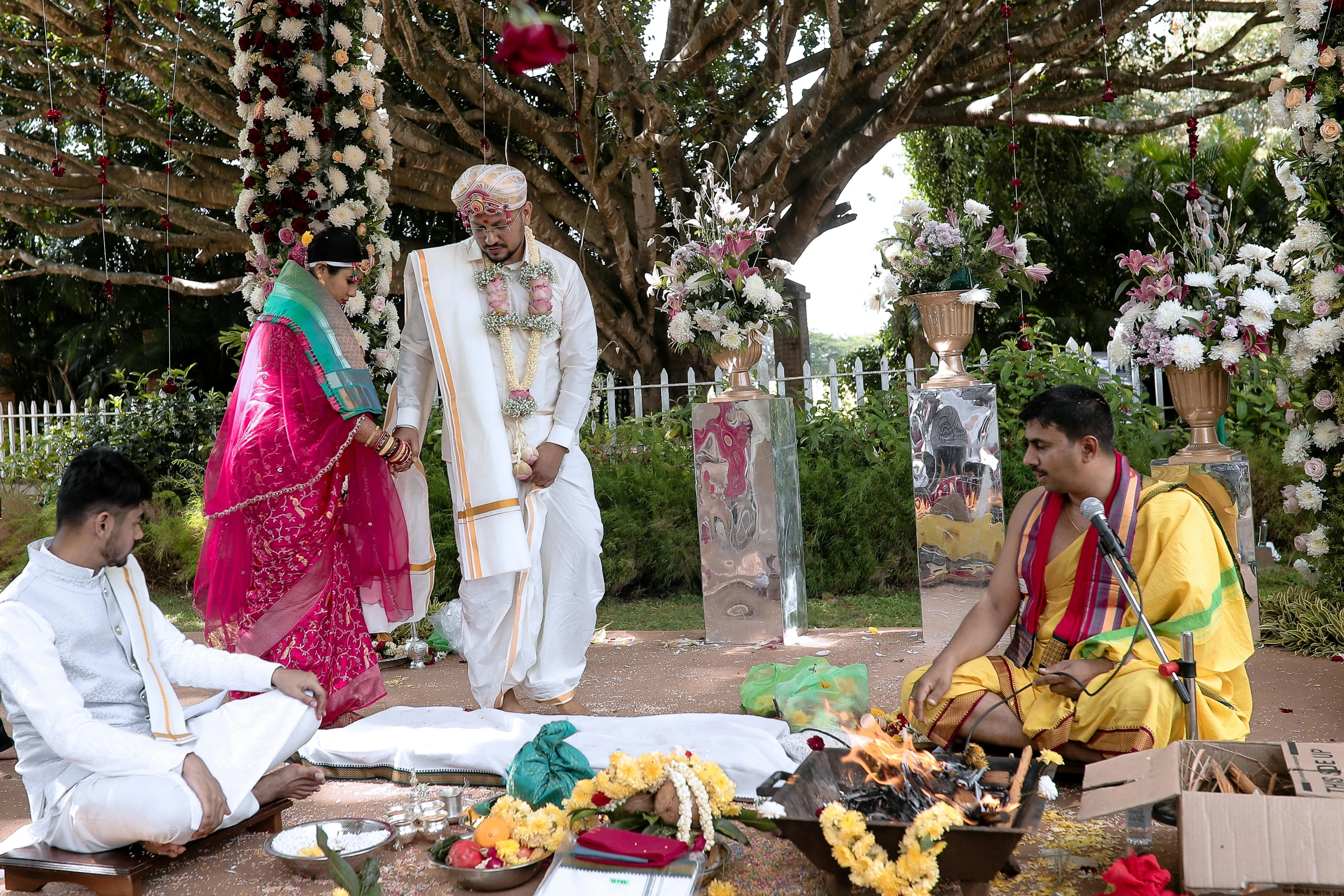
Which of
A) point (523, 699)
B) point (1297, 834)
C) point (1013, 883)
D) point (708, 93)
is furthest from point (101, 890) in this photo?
point (708, 93)

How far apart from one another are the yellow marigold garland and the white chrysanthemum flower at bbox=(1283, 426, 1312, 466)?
336cm

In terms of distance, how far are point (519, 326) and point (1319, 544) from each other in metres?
3.54

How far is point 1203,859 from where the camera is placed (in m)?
2.09

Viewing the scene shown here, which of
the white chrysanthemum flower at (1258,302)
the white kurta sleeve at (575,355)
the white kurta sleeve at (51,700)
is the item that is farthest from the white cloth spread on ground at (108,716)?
the white chrysanthemum flower at (1258,302)

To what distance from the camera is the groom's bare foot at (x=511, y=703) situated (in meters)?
4.22

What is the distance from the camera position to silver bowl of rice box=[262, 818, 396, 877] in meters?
2.69

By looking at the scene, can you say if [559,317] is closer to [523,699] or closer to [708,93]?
[523,699]

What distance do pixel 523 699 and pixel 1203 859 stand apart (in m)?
2.74

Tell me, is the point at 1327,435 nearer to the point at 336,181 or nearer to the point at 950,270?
the point at 950,270

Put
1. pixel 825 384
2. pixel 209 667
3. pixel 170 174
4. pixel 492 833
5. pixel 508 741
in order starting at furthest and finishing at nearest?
pixel 170 174, pixel 825 384, pixel 508 741, pixel 209 667, pixel 492 833

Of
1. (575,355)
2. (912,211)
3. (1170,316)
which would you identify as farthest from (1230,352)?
(575,355)

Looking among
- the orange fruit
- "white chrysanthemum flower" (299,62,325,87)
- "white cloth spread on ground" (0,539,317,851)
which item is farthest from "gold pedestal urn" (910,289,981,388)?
"white cloth spread on ground" (0,539,317,851)

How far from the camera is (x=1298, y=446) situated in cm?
474

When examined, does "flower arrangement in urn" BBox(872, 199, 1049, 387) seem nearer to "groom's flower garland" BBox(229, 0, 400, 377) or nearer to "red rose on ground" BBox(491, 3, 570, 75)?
"groom's flower garland" BBox(229, 0, 400, 377)
